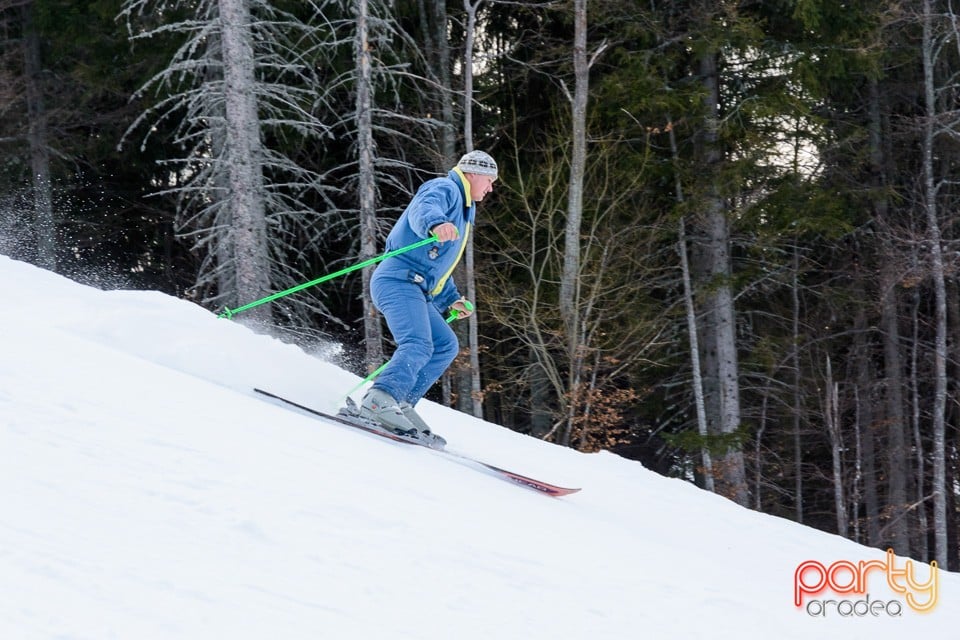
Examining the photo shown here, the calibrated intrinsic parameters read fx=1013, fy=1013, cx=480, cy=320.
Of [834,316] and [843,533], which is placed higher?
[834,316]

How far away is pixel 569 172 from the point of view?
53.5 ft

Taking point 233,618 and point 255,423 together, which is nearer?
point 233,618

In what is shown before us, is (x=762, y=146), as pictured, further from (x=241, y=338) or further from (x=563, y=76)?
(x=241, y=338)

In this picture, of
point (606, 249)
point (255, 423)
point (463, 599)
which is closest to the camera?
point (463, 599)

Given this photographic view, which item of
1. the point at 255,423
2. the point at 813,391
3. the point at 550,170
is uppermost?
the point at 550,170

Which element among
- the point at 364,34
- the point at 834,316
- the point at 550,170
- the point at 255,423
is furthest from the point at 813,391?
the point at 255,423

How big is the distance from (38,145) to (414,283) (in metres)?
14.2

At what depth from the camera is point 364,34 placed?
13164 mm

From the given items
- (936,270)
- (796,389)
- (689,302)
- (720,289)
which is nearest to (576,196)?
(720,289)

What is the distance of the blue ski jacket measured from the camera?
20.5 ft

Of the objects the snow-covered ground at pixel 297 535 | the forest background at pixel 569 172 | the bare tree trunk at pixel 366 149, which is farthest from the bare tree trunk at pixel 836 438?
the snow-covered ground at pixel 297 535

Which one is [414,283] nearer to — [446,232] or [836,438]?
[446,232]

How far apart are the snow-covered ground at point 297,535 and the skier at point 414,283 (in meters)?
0.39

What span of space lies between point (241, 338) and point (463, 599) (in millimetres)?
4129
